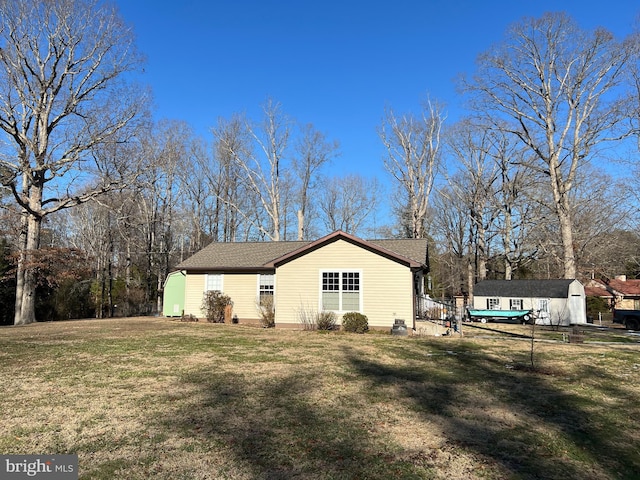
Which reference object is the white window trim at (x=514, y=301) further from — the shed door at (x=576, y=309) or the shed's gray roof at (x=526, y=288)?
the shed door at (x=576, y=309)

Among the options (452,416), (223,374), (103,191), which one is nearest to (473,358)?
(452,416)

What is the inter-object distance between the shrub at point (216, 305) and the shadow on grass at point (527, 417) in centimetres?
1108

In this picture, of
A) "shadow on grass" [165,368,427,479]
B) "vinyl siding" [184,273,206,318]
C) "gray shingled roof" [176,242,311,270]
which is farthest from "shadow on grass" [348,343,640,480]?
"vinyl siding" [184,273,206,318]

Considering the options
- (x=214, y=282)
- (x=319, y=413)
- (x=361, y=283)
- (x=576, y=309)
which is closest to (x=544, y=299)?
(x=576, y=309)

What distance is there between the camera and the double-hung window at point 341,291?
52.2 ft

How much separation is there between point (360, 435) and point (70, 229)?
1728 inches

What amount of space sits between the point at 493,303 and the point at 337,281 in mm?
15467

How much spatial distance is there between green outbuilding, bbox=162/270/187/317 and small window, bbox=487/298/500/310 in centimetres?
1968

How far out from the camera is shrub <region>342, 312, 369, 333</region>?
15.1 metres

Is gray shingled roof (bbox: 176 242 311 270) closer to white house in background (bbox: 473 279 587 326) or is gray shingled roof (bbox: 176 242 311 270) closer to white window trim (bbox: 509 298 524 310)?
white house in background (bbox: 473 279 587 326)

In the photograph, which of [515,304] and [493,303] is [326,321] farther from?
[515,304]

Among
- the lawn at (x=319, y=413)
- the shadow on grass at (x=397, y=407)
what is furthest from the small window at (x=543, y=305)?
the shadow on grass at (x=397, y=407)

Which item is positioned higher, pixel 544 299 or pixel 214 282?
pixel 214 282

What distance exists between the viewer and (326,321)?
15570 mm
